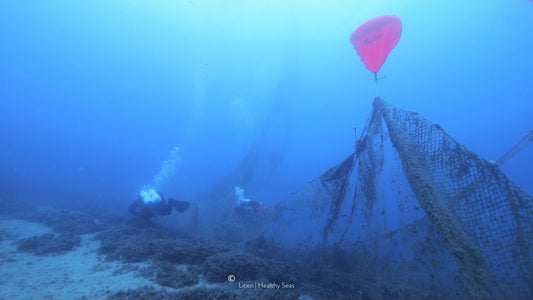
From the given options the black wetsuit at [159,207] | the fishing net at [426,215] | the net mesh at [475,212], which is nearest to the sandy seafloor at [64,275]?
the black wetsuit at [159,207]

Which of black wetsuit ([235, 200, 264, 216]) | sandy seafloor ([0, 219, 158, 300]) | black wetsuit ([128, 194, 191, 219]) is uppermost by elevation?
black wetsuit ([128, 194, 191, 219])

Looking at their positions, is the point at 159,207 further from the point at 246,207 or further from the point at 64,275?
the point at 64,275

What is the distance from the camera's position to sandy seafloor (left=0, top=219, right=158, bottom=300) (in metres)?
3.75

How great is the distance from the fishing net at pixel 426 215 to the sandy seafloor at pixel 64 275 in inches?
144

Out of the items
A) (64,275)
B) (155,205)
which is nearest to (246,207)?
(155,205)

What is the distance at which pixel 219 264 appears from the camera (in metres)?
4.14

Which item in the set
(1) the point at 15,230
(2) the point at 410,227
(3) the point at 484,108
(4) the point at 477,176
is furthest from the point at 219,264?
(3) the point at 484,108

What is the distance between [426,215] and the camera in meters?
2.89

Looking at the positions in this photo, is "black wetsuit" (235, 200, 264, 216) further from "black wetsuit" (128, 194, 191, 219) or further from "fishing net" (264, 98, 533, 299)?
"fishing net" (264, 98, 533, 299)

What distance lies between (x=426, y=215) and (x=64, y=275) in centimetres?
641

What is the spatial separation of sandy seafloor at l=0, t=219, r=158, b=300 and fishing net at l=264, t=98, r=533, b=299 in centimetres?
366

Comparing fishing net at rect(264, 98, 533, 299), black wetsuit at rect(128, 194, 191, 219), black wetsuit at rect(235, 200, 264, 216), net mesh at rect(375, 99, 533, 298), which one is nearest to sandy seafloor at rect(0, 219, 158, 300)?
black wetsuit at rect(128, 194, 191, 219)

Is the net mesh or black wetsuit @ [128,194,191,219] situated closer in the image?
the net mesh

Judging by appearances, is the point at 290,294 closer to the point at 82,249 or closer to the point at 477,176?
the point at 477,176
